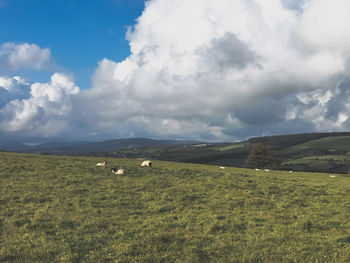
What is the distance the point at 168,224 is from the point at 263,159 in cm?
7567

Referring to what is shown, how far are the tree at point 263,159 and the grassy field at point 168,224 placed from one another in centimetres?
6240

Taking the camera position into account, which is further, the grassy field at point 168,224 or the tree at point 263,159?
the tree at point 263,159

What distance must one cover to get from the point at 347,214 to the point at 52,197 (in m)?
19.8

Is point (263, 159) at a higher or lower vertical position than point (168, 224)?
lower

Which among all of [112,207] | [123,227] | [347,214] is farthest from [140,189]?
[347,214]

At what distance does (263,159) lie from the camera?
81.6 metres

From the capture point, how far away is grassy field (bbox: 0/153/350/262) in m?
9.38

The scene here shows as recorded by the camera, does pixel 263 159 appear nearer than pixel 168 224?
No

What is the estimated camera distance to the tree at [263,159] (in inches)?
3219

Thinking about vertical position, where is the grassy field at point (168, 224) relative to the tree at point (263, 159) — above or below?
above

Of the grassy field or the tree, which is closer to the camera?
the grassy field

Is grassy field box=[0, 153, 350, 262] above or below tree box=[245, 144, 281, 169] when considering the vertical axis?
above

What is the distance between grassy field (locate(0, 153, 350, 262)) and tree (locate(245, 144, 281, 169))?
62398mm

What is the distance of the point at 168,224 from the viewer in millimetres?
12477
